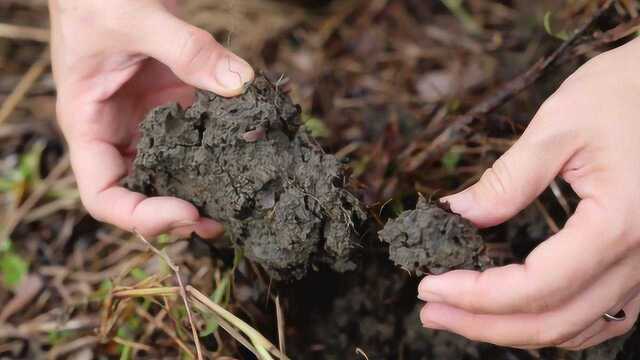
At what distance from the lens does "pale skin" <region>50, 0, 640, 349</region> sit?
1.16 meters

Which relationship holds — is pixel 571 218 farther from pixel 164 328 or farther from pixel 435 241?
pixel 164 328

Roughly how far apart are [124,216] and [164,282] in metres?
0.26

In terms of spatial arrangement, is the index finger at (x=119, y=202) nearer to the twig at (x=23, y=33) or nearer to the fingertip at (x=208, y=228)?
the fingertip at (x=208, y=228)

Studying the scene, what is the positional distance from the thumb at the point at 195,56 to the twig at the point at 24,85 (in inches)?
48.3

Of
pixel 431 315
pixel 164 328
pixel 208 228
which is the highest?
pixel 431 315

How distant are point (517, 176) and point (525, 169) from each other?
0.02 metres

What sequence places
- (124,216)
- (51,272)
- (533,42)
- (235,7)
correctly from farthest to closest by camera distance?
(235,7) < (533,42) < (51,272) < (124,216)

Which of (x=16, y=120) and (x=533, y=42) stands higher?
(x=533, y=42)

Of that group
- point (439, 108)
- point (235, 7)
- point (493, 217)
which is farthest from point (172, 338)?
point (235, 7)

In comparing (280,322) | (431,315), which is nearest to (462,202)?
(431,315)

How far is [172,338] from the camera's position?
1774 millimetres

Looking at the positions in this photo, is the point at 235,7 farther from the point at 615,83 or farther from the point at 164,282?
the point at 615,83

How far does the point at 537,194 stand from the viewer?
124 centimetres

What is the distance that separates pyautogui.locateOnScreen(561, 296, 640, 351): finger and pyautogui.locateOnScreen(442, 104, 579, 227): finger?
37 cm
